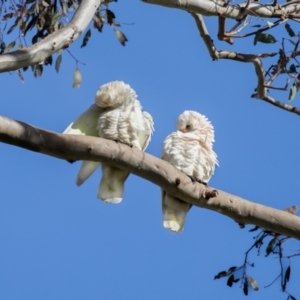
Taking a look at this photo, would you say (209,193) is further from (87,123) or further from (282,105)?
(87,123)

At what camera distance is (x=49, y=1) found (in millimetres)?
3867

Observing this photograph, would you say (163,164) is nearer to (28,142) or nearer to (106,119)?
(28,142)

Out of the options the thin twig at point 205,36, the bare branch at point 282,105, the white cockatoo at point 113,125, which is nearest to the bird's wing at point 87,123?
the white cockatoo at point 113,125

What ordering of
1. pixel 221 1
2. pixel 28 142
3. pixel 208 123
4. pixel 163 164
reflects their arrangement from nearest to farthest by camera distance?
pixel 28 142 < pixel 163 164 < pixel 221 1 < pixel 208 123

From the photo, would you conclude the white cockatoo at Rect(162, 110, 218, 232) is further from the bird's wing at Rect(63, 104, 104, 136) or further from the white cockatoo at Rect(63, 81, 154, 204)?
the bird's wing at Rect(63, 104, 104, 136)

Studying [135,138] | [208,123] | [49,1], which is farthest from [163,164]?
[49,1]

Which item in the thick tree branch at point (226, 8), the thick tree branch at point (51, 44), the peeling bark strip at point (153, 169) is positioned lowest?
the peeling bark strip at point (153, 169)

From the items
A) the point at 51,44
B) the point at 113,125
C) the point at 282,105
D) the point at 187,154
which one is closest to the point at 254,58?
the point at 282,105

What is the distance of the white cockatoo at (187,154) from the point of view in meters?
3.46

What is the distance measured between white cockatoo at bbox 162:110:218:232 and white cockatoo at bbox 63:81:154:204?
0.16m

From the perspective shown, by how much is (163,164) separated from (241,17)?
950 millimetres

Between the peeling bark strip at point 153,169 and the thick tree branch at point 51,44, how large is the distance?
10.3 inches

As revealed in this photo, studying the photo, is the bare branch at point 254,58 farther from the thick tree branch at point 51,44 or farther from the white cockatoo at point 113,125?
the thick tree branch at point 51,44

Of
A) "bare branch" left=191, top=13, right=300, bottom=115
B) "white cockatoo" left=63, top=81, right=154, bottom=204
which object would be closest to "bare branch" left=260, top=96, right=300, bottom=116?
"bare branch" left=191, top=13, right=300, bottom=115
